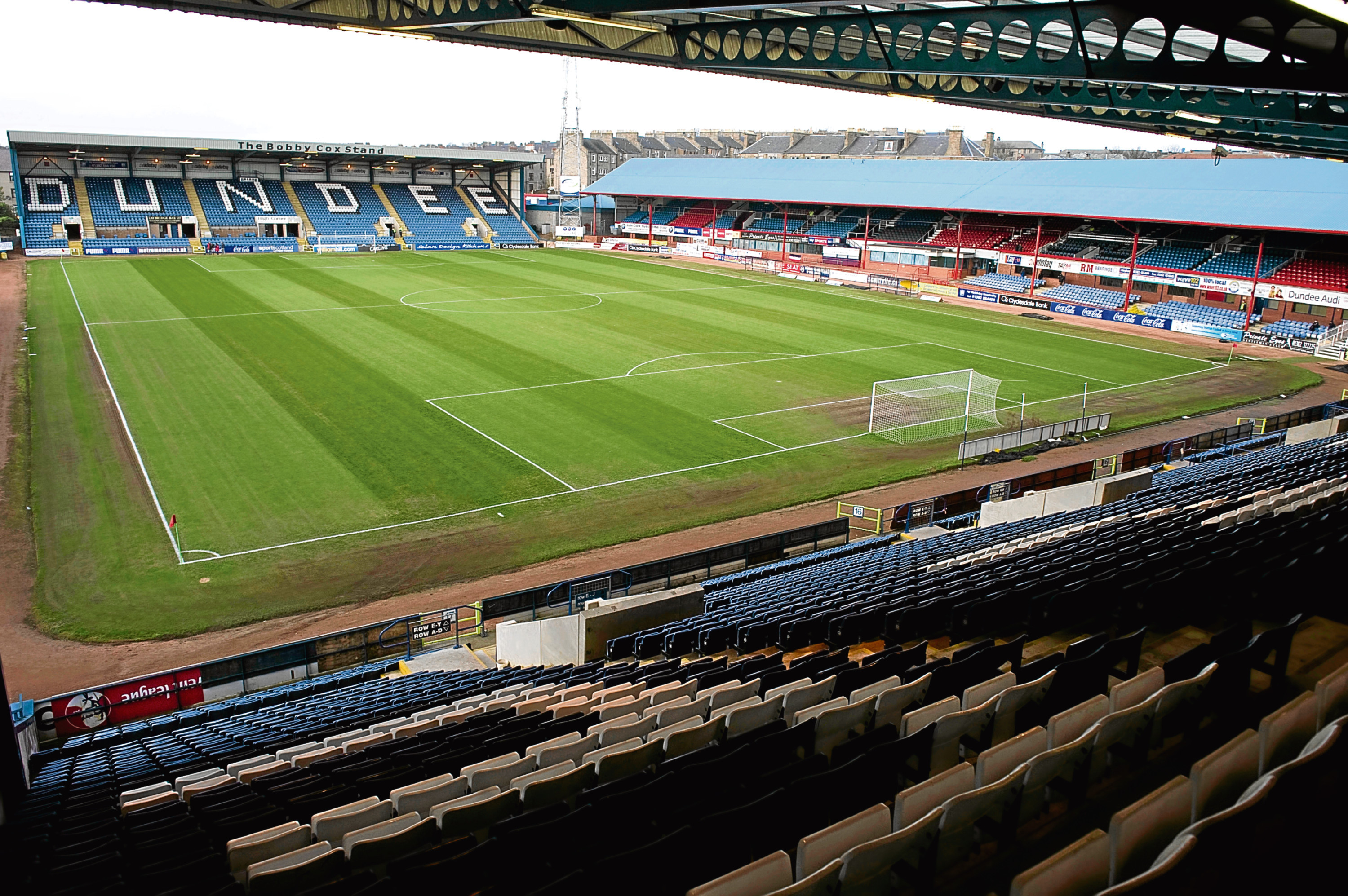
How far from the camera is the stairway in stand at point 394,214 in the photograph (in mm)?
86562

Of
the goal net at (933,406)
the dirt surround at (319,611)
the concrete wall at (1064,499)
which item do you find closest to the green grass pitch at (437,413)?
the dirt surround at (319,611)

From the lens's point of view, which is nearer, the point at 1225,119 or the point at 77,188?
the point at 1225,119

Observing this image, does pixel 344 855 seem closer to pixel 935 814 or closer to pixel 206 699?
pixel 935 814

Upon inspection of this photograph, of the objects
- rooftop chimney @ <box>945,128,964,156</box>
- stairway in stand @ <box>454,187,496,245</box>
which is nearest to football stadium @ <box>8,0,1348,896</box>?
stairway in stand @ <box>454,187,496,245</box>

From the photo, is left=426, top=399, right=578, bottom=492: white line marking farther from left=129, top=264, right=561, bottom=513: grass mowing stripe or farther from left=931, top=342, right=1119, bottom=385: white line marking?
left=931, top=342, right=1119, bottom=385: white line marking

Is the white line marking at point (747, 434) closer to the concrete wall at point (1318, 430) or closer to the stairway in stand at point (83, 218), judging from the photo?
the concrete wall at point (1318, 430)

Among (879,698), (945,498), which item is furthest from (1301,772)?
(945,498)

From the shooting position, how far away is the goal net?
109 ft

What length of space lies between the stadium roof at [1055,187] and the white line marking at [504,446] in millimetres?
45840

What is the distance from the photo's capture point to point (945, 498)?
25047 millimetres

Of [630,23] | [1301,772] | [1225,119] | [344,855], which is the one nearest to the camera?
[1301,772]

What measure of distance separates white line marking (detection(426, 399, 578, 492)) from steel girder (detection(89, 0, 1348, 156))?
1328 cm

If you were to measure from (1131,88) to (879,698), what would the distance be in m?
14.8

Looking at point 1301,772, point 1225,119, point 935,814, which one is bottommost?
point 935,814
